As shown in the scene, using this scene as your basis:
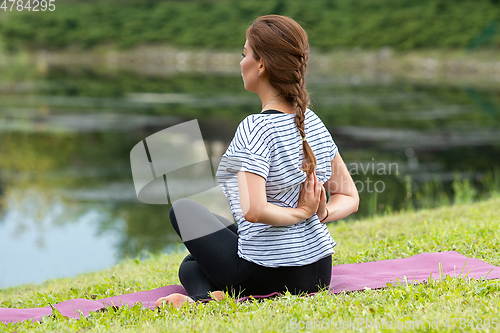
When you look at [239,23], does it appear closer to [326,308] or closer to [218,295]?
[218,295]

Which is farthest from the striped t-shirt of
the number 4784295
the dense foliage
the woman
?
the dense foliage

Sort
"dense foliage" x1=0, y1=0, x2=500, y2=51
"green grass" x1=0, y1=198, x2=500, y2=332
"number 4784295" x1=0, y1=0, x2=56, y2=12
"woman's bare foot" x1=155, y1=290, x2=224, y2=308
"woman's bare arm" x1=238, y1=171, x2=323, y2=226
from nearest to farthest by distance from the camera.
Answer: "green grass" x1=0, y1=198, x2=500, y2=332
"woman's bare arm" x1=238, y1=171, x2=323, y2=226
"woman's bare foot" x1=155, y1=290, x2=224, y2=308
"number 4784295" x1=0, y1=0, x2=56, y2=12
"dense foliage" x1=0, y1=0, x2=500, y2=51

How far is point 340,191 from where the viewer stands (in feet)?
9.98

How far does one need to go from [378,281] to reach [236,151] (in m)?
1.20

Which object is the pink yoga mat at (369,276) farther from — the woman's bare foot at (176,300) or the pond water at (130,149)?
the pond water at (130,149)

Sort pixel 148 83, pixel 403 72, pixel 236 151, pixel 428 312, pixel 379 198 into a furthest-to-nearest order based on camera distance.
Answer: pixel 403 72 < pixel 148 83 < pixel 379 198 < pixel 236 151 < pixel 428 312

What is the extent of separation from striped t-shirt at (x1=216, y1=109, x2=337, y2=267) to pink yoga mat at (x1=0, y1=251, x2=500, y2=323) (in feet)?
0.94

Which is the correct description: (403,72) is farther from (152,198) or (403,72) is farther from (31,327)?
(31,327)

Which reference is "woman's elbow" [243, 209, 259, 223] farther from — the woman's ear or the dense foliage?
the dense foliage

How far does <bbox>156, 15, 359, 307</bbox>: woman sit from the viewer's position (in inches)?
101

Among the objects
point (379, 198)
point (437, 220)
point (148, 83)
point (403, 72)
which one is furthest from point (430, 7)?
point (437, 220)

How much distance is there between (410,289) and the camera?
281 cm

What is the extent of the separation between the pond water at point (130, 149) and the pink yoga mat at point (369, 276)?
40.8 inches

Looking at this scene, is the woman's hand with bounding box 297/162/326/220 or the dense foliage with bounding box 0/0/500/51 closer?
the woman's hand with bounding box 297/162/326/220
